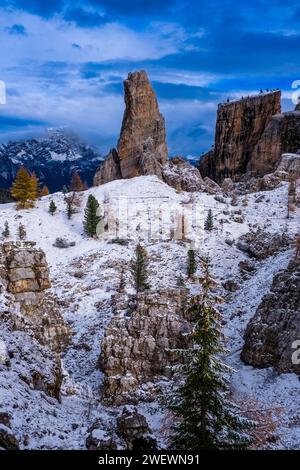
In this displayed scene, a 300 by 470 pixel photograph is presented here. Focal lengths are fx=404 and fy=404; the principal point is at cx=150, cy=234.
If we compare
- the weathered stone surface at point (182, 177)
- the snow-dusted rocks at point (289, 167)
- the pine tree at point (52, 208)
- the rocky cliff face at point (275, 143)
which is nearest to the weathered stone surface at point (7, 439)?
the pine tree at point (52, 208)

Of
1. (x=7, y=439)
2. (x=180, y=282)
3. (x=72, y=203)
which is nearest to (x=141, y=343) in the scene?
(x=180, y=282)

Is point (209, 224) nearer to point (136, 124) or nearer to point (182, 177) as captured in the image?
point (182, 177)

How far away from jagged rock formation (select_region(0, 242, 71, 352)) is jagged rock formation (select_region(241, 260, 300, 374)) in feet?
55.4

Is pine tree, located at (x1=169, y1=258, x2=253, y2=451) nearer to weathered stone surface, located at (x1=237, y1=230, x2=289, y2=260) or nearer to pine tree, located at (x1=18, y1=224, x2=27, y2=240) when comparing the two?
weathered stone surface, located at (x1=237, y1=230, x2=289, y2=260)

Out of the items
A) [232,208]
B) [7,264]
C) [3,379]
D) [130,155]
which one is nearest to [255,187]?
[232,208]

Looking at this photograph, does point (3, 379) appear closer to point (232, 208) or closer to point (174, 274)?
point (174, 274)

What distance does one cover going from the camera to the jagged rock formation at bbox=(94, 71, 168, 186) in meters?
92.2

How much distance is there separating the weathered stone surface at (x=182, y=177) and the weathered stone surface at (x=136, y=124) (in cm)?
483

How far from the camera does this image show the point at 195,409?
15.4 m

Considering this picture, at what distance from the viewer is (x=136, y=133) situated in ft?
305

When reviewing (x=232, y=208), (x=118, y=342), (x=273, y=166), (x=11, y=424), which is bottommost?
(x=118, y=342)

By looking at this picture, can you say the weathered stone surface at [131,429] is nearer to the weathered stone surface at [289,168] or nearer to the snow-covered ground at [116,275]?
the snow-covered ground at [116,275]

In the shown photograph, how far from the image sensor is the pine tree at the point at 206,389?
1459 centimetres
